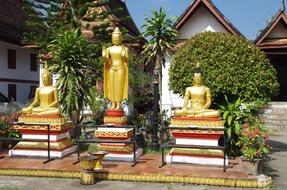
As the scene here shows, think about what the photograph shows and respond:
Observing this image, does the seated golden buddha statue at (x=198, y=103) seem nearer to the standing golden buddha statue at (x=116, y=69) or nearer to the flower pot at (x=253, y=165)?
the flower pot at (x=253, y=165)

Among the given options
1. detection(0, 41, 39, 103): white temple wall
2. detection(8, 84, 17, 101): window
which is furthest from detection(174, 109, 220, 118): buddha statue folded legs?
detection(8, 84, 17, 101): window

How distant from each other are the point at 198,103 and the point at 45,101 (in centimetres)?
366

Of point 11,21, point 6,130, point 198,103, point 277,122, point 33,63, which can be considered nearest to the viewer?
point 198,103

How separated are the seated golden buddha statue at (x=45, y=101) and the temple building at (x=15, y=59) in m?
12.2

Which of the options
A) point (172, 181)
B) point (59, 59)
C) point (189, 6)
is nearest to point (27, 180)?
point (172, 181)

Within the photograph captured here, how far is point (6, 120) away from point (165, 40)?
5868 millimetres

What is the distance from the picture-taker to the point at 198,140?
7906mm

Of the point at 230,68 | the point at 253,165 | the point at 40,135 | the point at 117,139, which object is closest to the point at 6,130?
the point at 40,135

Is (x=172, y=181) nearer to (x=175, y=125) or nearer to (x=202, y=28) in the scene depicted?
(x=175, y=125)

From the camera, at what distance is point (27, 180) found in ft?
23.3

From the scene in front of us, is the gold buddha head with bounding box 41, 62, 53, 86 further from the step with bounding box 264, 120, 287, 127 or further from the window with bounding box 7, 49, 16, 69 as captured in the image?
the window with bounding box 7, 49, 16, 69

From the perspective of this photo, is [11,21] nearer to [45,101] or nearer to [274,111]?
[45,101]

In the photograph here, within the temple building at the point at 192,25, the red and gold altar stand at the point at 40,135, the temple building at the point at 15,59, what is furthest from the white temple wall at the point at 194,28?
the temple building at the point at 15,59

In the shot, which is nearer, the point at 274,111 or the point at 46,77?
the point at 46,77
